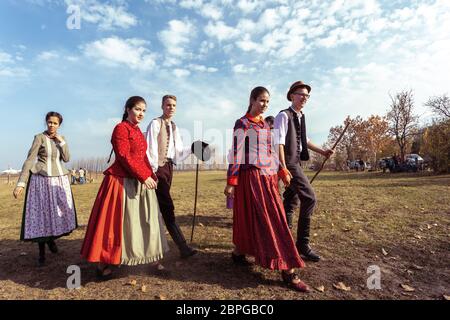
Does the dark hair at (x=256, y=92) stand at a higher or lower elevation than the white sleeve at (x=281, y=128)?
higher

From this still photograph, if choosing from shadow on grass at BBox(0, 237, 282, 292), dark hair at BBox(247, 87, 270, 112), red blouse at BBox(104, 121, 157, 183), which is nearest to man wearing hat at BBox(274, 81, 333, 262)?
dark hair at BBox(247, 87, 270, 112)

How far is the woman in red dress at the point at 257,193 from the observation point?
10.5 ft

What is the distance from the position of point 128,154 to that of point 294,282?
2.45m

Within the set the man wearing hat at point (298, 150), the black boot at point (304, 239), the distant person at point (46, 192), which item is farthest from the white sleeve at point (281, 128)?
the distant person at point (46, 192)

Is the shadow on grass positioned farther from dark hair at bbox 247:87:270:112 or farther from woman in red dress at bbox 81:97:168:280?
dark hair at bbox 247:87:270:112

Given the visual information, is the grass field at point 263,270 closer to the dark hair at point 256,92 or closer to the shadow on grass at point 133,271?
the shadow on grass at point 133,271

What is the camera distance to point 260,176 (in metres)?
3.48

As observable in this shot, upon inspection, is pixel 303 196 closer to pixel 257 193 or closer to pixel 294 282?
pixel 257 193

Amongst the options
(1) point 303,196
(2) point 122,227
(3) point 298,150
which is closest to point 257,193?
(1) point 303,196

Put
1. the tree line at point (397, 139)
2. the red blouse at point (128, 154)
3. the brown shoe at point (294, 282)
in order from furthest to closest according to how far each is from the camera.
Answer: the tree line at point (397, 139)
the red blouse at point (128, 154)
the brown shoe at point (294, 282)

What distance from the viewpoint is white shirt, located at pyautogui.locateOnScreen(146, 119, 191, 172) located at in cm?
389

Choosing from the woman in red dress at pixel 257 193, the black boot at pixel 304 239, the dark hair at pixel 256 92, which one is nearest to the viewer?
the woman in red dress at pixel 257 193

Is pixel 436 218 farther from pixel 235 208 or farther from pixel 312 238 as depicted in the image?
pixel 235 208
